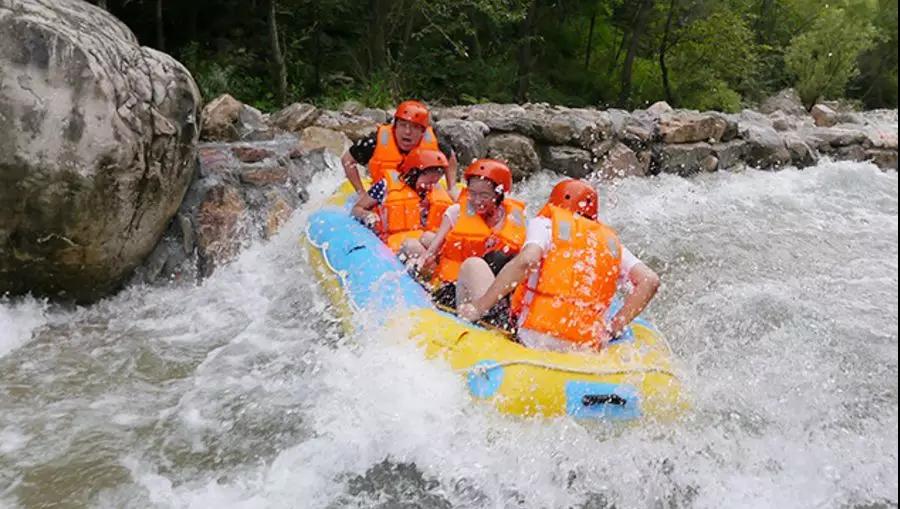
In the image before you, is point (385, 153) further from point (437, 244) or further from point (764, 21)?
point (764, 21)

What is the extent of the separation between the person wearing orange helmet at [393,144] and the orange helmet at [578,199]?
2016 millimetres

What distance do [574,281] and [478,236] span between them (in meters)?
0.97

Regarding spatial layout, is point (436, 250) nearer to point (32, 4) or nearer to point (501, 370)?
point (501, 370)

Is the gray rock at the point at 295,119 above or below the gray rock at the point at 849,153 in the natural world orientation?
above

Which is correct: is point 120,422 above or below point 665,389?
below

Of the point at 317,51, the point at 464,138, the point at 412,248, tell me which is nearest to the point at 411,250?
the point at 412,248

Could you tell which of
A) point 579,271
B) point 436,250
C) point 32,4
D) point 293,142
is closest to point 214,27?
point 293,142

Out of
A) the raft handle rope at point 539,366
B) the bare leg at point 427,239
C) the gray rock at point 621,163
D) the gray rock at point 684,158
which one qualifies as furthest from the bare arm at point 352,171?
the gray rock at point 684,158

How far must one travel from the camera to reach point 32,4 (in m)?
5.10

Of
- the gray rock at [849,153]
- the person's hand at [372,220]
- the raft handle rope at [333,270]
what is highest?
the person's hand at [372,220]

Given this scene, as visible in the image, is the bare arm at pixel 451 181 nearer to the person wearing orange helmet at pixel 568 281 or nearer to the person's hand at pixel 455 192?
the person's hand at pixel 455 192

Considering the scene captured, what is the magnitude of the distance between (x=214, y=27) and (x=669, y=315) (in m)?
10.3

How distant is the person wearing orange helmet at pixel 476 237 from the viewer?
4.14 meters

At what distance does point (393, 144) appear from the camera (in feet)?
20.0
